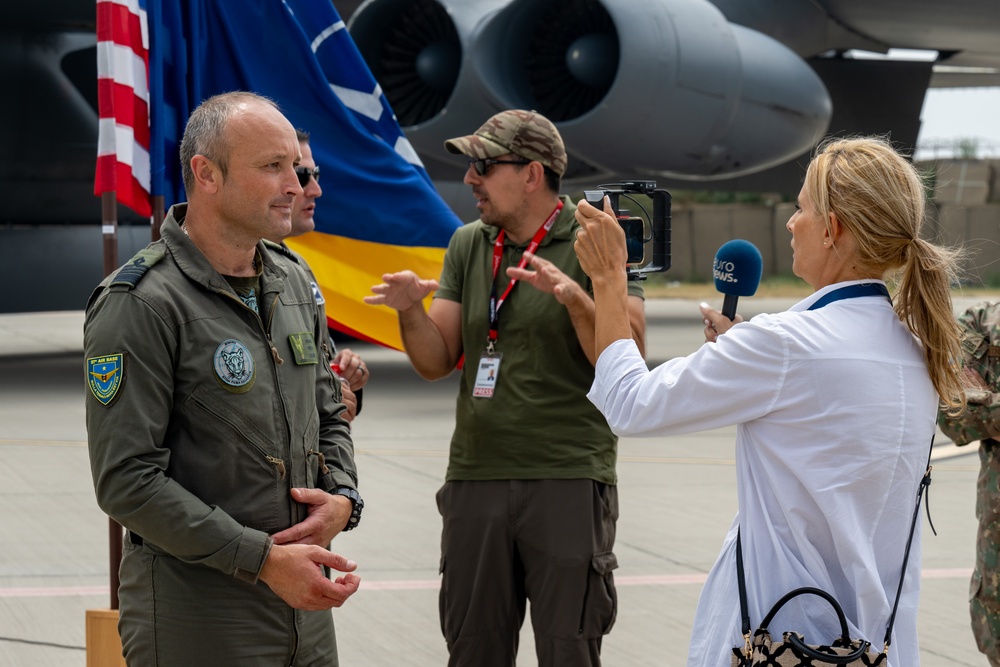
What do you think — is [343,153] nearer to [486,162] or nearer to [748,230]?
[486,162]

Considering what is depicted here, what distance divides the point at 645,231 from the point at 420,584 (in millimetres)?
2698

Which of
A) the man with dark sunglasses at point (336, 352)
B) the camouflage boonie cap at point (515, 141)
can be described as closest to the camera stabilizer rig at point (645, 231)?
the camouflage boonie cap at point (515, 141)

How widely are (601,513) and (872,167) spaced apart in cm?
147

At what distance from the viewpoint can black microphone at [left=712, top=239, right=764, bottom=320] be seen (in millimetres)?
2545

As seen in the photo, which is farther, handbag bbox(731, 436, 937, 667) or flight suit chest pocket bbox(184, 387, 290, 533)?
flight suit chest pocket bbox(184, 387, 290, 533)

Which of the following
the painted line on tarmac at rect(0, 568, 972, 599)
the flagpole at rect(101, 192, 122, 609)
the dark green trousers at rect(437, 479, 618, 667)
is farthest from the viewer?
the painted line on tarmac at rect(0, 568, 972, 599)

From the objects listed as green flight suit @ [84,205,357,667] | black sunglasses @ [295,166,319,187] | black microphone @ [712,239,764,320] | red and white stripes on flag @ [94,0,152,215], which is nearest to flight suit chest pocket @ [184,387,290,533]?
green flight suit @ [84,205,357,667]

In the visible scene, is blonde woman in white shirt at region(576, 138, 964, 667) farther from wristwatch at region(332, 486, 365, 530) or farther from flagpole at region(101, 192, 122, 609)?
flagpole at region(101, 192, 122, 609)

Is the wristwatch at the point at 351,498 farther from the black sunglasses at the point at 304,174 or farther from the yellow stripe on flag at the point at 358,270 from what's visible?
the yellow stripe on flag at the point at 358,270

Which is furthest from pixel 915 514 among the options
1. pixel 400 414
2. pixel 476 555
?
pixel 400 414

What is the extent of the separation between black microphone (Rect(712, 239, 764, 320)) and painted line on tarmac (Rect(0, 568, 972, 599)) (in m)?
2.68

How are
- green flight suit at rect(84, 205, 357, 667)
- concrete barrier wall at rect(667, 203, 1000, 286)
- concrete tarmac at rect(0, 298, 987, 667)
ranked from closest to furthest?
green flight suit at rect(84, 205, 357, 667), concrete tarmac at rect(0, 298, 987, 667), concrete barrier wall at rect(667, 203, 1000, 286)

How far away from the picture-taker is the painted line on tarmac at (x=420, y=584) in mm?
4859

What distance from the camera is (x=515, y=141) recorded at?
3.35 meters
